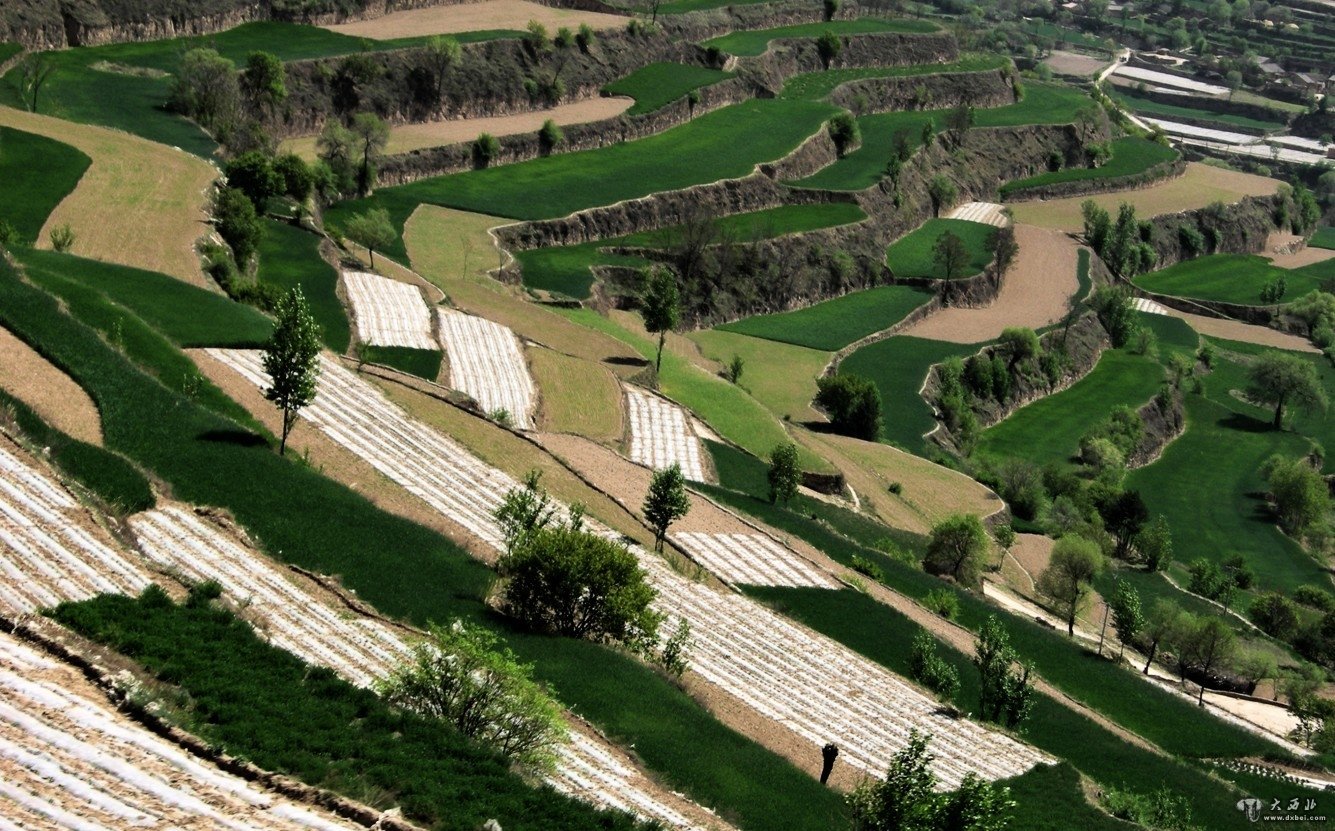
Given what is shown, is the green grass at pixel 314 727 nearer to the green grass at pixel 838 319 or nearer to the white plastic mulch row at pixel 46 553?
the white plastic mulch row at pixel 46 553

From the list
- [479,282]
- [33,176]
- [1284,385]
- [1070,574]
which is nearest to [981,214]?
[1284,385]

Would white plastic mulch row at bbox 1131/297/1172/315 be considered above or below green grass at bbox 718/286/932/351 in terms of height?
below

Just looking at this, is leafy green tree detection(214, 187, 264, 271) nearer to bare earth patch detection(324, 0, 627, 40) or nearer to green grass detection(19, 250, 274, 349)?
green grass detection(19, 250, 274, 349)

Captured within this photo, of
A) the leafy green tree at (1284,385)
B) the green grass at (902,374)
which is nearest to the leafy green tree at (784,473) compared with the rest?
the green grass at (902,374)

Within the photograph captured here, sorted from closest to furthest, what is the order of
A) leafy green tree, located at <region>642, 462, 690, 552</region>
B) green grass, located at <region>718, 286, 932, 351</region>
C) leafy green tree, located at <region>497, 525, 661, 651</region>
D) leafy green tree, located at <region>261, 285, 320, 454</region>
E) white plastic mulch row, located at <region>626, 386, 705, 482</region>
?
leafy green tree, located at <region>497, 525, 661, 651</region> → leafy green tree, located at <region>261, 285, 320, 454</region> → leafy green tree, located at <region>642, 462, 690, 552</region> → white plastic mulch row, located at <region>626, 386, 705, 482</region> → green grass, located at <region>718, 286, 932, 351</region>

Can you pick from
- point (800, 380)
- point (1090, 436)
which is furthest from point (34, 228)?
point (1090, 436)

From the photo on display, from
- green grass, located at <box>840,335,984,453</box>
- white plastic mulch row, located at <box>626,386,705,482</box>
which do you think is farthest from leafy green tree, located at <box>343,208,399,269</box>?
green grass, located at <box>840,335,984,453</box>

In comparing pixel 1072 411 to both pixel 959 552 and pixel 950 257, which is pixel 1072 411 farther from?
pixel 959 552

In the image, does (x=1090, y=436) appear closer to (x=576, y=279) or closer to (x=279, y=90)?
(x=576, y=279)
